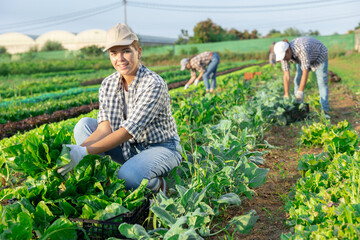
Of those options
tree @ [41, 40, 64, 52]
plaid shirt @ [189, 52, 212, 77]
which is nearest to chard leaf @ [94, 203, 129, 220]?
plaid shirt @ [189, 52, 212, 77]

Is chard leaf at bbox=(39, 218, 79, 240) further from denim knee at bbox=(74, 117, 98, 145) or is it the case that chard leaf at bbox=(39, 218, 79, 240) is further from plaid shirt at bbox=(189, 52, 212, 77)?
→ plaid shirt at bbox=(189, 52, 212, 77)

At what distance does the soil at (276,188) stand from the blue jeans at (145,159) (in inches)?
21.3

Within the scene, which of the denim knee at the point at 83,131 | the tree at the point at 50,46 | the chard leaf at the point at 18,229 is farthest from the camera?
the tree at the point at 50,46

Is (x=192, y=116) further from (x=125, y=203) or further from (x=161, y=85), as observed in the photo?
(x=125, y=203)

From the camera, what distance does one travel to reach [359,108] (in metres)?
6.04

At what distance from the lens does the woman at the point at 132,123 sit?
236cm

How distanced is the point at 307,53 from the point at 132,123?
3768mm

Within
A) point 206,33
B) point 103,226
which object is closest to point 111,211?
point 103,226

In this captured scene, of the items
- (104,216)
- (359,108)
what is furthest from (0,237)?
(359,108)

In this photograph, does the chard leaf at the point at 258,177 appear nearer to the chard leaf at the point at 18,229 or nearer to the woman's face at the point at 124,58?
the woman's face at the point at 124,58

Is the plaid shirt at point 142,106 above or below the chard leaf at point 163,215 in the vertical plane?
above

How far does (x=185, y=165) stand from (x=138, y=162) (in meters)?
0.53

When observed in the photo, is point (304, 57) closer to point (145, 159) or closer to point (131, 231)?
point (145, 159)

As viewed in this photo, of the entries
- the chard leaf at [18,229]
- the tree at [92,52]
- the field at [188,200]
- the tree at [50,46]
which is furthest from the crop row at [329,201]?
the tree at [50,46]
